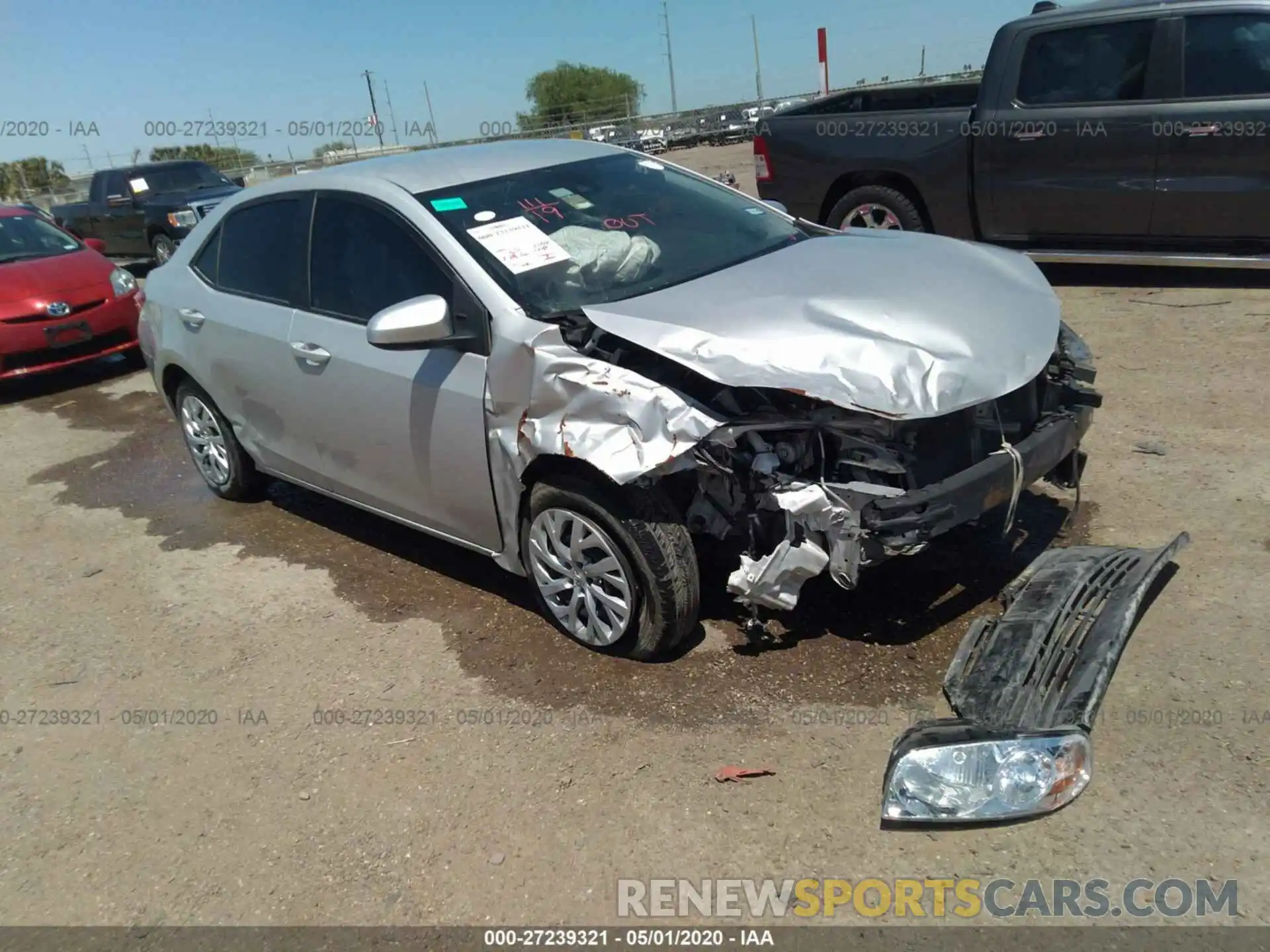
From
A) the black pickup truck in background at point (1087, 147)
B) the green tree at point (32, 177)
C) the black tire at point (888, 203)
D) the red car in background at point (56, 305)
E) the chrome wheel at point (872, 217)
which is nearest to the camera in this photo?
the black pickup truck in background at point (1087, 147)

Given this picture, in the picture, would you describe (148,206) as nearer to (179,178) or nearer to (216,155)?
(179,178)

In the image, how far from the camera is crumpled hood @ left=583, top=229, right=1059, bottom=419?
2979 mm

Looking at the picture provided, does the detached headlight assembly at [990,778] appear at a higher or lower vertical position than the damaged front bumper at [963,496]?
lower

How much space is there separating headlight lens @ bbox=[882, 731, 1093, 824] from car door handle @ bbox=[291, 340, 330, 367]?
9.22 feet

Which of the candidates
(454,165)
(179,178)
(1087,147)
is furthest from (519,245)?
(179,178)

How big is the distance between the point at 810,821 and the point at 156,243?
46.6ft

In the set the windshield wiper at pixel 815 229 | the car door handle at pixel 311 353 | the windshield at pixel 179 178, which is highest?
the windshield at pixel 179 178

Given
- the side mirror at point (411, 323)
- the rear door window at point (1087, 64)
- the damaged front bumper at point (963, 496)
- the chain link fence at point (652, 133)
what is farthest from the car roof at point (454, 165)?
the chain link fence at point (652, 133)

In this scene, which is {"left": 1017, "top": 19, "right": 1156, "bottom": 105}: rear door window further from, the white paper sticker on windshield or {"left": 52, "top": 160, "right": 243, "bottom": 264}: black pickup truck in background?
{"left": 52, "top": 160, "right": 243, "bottom": 264}: black pickup truck in background

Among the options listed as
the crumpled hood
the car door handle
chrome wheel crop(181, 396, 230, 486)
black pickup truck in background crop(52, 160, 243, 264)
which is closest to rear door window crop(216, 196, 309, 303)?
the car door handle

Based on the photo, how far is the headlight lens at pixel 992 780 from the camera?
8.62ft

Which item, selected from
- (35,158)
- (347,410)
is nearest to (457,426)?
(347,410)
